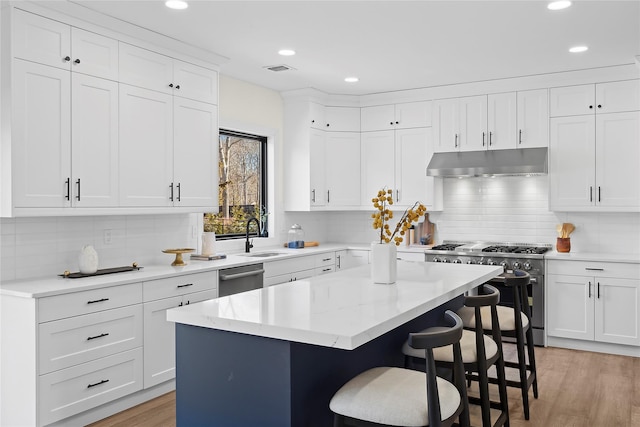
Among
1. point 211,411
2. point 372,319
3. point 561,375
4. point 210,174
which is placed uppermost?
point 210,174

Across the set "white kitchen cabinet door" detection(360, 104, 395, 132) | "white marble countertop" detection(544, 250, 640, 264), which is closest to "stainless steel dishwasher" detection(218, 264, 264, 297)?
"white kitchen cabinet door" detection(360, 104, 395, 132)

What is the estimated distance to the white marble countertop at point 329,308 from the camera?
82.2 inches

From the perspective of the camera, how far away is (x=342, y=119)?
6543mm

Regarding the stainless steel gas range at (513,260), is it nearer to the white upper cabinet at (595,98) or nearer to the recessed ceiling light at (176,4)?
the white upper cabinet at (595,98)

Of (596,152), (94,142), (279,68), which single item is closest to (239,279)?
(94,142)

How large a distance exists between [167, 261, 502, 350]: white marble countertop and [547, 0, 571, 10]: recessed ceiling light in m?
1.84

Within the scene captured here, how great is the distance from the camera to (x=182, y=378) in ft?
8.18

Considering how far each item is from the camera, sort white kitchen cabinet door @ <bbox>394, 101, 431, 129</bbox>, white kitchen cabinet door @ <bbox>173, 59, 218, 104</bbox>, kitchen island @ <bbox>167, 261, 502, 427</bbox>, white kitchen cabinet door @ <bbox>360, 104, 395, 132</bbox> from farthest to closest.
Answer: white kitchen cabinet door @ <bbox>360, 104, 395, 132</bbox>, white kitchen cabinet door @ <bbox>394, 101, 431, 129</bbox>, white kitchen cabinet door @ <bbox>173, 59, 218, 104</bbox>, kitchen island @ <bbox>167, 261, 502, 427</bbox>

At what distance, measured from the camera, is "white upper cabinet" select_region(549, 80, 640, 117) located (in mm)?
5184

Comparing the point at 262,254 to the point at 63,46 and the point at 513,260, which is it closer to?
the point at 513,260

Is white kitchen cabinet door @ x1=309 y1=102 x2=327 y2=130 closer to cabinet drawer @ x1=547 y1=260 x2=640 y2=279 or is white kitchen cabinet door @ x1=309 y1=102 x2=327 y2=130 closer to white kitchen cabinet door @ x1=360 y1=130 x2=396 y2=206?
white kitchen cabinet door @ x1=360 y1=130 x2=396 y2=206

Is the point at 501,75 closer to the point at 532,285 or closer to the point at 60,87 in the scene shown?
the point at 532,285

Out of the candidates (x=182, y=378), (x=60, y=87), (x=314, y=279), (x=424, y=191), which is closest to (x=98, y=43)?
(x=60, y=87)

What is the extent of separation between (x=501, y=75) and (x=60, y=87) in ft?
13.3
